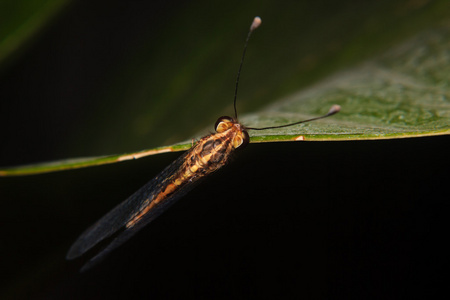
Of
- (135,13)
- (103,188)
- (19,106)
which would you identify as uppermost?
(135,13)

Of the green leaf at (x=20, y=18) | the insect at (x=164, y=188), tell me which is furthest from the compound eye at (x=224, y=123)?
the green leaf at (x=20, y=18)

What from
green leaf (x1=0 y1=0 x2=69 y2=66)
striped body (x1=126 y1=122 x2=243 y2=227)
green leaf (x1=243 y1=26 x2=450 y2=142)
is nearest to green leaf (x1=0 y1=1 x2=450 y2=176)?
green leaf (x1=243 y1=26 x2=450 y2=142)

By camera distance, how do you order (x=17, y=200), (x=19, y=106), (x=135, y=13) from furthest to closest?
(x=135, y=13) < (x=19, y=106) < (x=17, y=200)

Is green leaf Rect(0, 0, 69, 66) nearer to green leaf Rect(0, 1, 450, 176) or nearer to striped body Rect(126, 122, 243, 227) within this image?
green leaf Rect(0, 1, 450, 176)

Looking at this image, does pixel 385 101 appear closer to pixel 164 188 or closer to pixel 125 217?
pixel 164 188

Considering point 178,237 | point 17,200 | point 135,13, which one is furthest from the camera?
point 135,13

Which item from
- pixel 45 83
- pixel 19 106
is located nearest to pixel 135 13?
pixel 45 83

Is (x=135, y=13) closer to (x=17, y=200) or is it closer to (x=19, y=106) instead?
(x=19, y=106)
